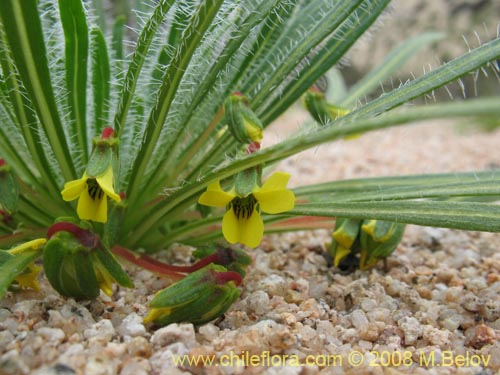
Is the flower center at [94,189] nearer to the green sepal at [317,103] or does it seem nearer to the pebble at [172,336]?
the pebble at [172,336]

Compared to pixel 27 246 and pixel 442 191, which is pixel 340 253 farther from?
pixel 27 246

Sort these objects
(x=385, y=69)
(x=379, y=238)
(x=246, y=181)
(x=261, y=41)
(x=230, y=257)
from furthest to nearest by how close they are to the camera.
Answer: (x=385, y=69) < (x=261, y=41) < (x=379, y=238) < (x=230, y=257) < (x=246, y=181)

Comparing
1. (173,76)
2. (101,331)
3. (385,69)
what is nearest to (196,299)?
(101,331)

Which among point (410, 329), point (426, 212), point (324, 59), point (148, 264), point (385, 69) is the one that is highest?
point (385, 69)

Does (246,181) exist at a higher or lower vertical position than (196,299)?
higher

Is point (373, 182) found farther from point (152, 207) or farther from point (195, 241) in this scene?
point (152, 207)

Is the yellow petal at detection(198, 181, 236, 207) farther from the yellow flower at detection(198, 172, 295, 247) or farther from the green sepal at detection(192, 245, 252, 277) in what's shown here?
the green sepal at detection(192, 245, 252, 277)

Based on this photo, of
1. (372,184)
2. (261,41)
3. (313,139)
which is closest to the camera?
(313,139)
